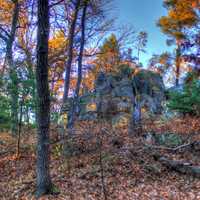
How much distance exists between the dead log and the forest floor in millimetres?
105

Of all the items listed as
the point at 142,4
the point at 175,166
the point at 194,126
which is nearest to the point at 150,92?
the point at 142,4

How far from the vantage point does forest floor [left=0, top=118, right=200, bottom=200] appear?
5.75 metres

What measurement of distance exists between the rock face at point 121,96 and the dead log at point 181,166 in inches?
212

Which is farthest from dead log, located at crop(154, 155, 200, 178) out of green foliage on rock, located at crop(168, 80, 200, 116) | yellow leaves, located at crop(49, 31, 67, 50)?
yellow leaves, located at crop(49, 31, 67, 50)

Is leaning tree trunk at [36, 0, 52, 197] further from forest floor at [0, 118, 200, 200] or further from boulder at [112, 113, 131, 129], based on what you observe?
boulder at [112, 113, 131, 129]

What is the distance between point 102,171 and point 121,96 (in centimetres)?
995

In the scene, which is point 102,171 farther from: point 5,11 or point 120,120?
point 5,11

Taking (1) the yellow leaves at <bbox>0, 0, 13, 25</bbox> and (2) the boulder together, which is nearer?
(2) the boulder

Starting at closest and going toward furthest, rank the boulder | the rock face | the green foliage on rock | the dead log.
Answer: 1. the dead log
2. the green foliage on rock
3. the boulder
4. the rock face

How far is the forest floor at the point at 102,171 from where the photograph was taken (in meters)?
5.75

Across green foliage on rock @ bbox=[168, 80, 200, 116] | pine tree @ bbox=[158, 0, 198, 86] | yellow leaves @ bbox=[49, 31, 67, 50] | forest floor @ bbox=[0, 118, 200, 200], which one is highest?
pine tree @ bbox=[158, 0, 198, 86]

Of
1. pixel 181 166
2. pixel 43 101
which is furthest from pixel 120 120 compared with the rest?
pixel 43 101

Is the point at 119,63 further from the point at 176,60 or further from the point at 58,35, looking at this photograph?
the point at 176,60

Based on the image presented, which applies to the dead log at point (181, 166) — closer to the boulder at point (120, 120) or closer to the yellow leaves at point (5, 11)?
the boulder at point (120, 120)
